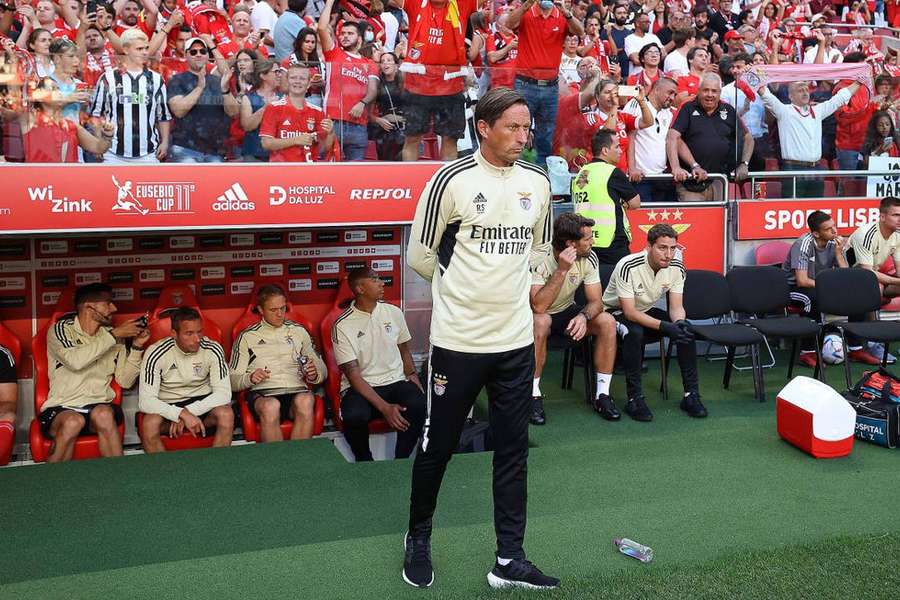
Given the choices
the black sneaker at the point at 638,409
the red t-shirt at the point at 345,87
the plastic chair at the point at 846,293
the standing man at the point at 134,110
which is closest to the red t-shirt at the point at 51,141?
the standing man at the point at 134,110

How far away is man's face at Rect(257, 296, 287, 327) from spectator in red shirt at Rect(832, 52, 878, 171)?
573 centimetres

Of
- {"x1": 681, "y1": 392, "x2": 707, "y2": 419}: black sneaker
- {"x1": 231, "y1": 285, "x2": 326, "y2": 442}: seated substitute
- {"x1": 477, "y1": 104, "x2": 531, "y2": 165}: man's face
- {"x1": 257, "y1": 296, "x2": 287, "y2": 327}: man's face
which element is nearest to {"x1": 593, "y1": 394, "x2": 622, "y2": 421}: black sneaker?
{"x1": 681, "y1": 392, "x2": 707, "y2": 419}: black sneaker

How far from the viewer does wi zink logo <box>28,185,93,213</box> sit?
5926mm

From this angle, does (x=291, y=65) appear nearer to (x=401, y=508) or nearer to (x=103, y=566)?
(x=401, y=508)

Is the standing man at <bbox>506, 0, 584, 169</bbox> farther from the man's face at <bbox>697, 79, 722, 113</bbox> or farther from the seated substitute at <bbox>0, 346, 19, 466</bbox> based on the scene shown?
the seated substitute at <bbox>0, 346, 19, 466</bbox>

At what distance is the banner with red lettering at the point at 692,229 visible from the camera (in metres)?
8.82

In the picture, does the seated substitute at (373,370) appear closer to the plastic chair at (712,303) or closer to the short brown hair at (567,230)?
the short brown hair at (567,230)

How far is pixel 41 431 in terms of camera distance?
21.5ft

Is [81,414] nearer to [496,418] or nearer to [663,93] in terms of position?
[496,418]

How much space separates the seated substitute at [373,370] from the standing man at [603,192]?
71.8 inches

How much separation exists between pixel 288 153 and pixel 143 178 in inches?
38.2

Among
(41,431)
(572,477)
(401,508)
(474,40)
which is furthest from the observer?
(474,40)

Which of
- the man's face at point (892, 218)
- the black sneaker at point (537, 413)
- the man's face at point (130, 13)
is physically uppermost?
the man's face at point (130, 13)

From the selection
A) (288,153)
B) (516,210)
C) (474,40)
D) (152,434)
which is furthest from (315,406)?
(474,40)
